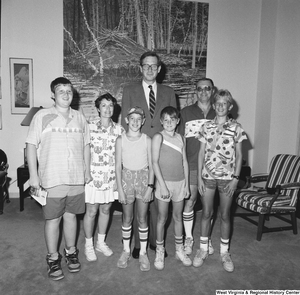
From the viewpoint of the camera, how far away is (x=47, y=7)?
4113 mm

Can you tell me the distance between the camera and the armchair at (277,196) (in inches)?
126

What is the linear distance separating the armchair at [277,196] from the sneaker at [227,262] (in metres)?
0.77

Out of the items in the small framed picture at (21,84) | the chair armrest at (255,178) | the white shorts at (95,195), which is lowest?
the chair armrest at (255,178)

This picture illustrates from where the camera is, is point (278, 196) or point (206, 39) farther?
point (206, 39)

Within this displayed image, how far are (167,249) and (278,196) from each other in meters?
1.40

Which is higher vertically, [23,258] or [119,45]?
[119,45]

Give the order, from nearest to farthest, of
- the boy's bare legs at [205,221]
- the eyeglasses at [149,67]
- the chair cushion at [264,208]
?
1. the boy's bare legs at [205,221]
2. the eyeglasses at [149,67]
3. the chair cushion at [264,208]

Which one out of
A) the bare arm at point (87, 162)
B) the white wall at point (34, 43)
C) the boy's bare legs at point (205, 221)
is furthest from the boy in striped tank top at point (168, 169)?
the white wall at point (34, 43)

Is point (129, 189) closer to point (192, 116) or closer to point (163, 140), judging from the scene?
point (163, 140)

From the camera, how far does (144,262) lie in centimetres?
246

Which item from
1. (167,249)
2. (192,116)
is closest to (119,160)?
(192,116)

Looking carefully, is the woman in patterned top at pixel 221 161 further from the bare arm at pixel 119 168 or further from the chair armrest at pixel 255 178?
the chair armrest at pixel 255 178

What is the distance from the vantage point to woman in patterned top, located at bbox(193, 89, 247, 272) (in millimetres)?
2430

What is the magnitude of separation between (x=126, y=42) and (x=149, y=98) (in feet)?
6.25
